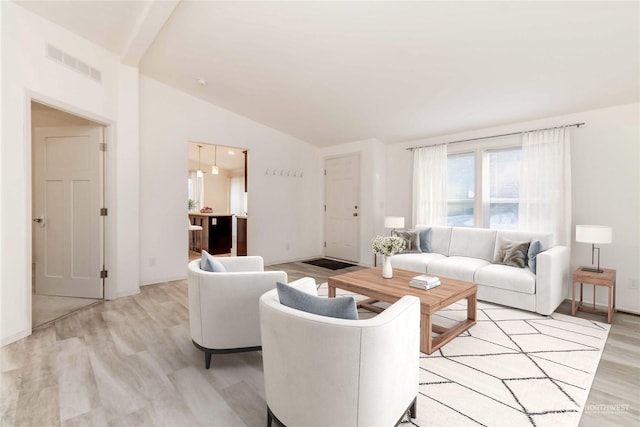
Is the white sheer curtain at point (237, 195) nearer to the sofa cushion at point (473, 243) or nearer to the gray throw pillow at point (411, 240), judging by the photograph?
the gray throw pillow at point (411, 240)

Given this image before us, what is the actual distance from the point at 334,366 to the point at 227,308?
1.13 meters

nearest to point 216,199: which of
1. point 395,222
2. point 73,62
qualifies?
point 395,222

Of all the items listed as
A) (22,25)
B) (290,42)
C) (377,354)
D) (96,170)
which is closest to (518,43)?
(290,42)

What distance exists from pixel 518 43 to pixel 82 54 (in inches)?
173

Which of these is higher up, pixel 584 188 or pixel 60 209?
pixel 584 188

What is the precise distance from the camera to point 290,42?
10.5 feet

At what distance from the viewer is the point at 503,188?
448cm

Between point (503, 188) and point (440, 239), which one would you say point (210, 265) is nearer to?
point (440, 239)

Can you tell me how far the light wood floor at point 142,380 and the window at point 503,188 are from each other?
1780 millimetres

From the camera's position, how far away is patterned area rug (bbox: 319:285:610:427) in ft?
5.79

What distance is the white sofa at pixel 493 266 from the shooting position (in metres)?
3.24

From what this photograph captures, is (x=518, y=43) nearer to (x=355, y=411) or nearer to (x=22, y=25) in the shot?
(x=355, y=411)

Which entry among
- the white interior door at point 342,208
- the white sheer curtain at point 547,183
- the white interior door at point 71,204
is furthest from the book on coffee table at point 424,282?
the white interior door at point 71,204

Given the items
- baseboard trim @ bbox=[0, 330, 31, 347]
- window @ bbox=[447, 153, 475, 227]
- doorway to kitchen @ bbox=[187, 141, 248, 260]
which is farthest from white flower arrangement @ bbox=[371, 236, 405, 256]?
doorway to kitchen @ bbox=[187, 141, 248, 260]
